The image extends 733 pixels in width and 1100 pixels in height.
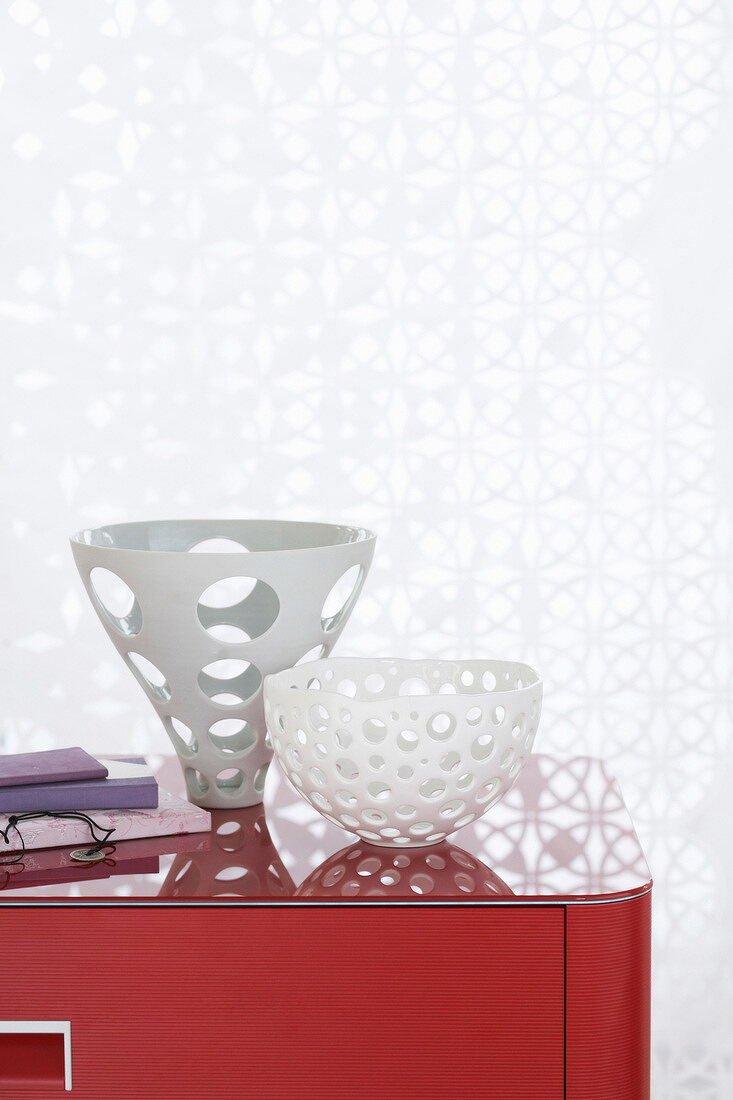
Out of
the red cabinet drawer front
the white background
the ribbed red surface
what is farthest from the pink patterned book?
the white background

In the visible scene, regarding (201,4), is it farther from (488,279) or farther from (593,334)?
(593,334)

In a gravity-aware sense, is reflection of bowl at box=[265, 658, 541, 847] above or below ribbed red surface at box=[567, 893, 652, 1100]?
above

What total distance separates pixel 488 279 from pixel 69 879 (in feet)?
4.43

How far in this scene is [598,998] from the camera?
33.6 inches

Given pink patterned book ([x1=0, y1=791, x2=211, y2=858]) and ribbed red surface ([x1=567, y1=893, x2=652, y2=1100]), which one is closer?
ribbed red surface ([x1=567, y1=893, x2=652, y2=1100])

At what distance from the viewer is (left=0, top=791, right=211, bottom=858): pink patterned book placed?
0.95 metres

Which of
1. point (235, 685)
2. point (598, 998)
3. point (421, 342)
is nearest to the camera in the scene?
point (598, 998)

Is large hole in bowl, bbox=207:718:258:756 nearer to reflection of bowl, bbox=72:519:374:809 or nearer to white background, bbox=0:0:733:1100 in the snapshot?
reflection of bowl, bbox=72:519:374:809

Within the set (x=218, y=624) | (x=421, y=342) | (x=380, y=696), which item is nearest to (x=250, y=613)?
(x=218, y=624)

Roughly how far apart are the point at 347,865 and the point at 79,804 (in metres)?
0.23

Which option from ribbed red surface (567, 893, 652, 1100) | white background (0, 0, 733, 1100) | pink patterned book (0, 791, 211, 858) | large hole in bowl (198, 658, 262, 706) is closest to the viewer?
ribbed red surface (567, 893, 652, 1100)

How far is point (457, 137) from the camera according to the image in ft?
6.44

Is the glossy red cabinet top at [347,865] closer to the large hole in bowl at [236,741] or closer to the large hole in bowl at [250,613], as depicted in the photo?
the large hole in bowl at [236,741]

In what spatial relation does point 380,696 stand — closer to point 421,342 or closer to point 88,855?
point 88,855
